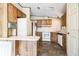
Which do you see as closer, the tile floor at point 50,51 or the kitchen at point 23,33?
the kitchen at point 23,33

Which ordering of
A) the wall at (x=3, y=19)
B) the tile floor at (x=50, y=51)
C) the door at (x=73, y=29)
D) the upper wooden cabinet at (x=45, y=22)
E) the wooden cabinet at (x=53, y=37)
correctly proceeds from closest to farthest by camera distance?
1. the door at (x=73, y=29)
2. the wall at (x=3, y=19)
3. the tile floor at (x=50, y=51)
4. the wooden cabinet at (x=53, y=37)
5. the upper wooden cabinet at (x=45, y=22)

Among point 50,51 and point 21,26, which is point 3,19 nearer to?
point 21,26

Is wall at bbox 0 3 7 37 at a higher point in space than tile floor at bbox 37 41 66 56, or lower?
higher

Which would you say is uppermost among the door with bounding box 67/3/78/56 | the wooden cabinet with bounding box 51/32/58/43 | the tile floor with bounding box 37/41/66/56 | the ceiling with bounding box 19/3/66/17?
the ceiling with bounding box 19/3/66/17

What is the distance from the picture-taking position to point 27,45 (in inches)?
145

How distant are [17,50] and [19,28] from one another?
1416 millimetres

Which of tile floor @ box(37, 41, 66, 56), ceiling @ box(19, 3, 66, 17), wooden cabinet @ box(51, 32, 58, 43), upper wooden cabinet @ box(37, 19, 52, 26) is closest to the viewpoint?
tile floor @ box(37, 41, 66, 56)

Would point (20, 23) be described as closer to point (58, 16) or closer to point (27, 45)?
point (27, 45)

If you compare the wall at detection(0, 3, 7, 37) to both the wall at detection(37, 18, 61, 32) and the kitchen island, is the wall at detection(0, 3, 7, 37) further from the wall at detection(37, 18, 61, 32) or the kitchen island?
the wall at detection(37, 18, 61, 32)

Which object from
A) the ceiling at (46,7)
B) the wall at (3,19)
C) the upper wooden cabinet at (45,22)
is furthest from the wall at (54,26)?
the wall at (3,19)

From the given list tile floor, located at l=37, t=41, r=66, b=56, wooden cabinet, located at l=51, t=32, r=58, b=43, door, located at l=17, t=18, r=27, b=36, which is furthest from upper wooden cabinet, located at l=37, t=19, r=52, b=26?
door, located at l=17, t=18, r=27, b=36

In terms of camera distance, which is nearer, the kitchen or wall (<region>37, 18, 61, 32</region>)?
the kitchen

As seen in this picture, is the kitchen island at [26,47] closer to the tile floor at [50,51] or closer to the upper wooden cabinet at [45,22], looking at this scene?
the tile floor at [50,51]

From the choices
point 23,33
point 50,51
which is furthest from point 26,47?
point 50,51
